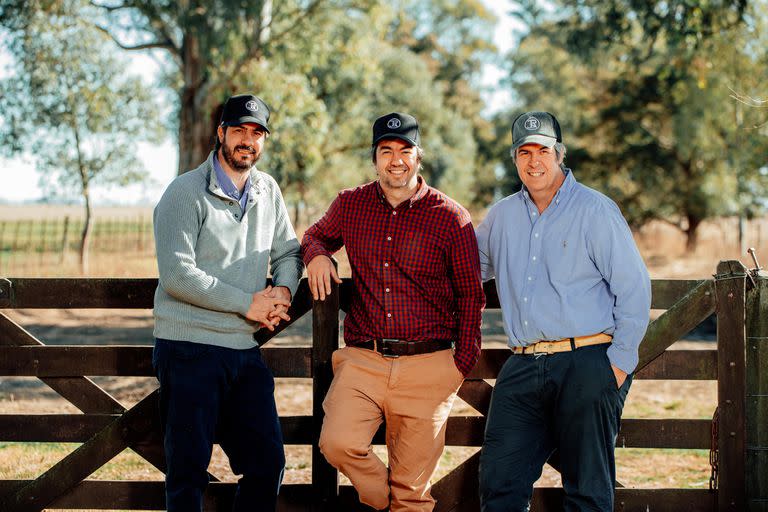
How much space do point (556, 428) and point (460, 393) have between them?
0.70 meters

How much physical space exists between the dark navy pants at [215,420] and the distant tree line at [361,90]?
4608 millimetres

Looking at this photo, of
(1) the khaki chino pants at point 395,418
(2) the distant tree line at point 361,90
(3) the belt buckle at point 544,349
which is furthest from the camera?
(2) the distant tree line at point 361,90

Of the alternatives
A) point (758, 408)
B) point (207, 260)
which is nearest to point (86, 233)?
point (207, 260)

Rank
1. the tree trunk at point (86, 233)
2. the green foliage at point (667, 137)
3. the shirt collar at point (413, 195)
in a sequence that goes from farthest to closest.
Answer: the green foliage at point (667, 137) → the tree trunk at point (86, 233) → the shirt collar at point (413, 195)

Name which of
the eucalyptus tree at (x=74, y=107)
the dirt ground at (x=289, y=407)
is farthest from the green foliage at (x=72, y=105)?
the dirt ground at (x=289, y=407)

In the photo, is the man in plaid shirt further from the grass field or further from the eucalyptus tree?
the eucalyptus tree

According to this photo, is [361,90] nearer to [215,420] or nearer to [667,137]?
[667,137]

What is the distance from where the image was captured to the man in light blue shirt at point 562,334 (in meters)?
4.04

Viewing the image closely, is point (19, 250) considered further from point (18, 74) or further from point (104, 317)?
point (104, 317)

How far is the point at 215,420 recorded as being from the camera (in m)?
4.15

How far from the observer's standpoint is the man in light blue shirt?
404 centimetres

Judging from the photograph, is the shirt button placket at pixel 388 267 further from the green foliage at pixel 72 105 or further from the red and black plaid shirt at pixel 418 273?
the green foliage at pixel 72 105

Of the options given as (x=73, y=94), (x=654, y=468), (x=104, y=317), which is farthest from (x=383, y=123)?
(x=73, y=94)

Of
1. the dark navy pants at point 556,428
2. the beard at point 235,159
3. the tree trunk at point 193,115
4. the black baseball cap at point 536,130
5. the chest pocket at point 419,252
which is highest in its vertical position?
the tree trunk at point 193,115
